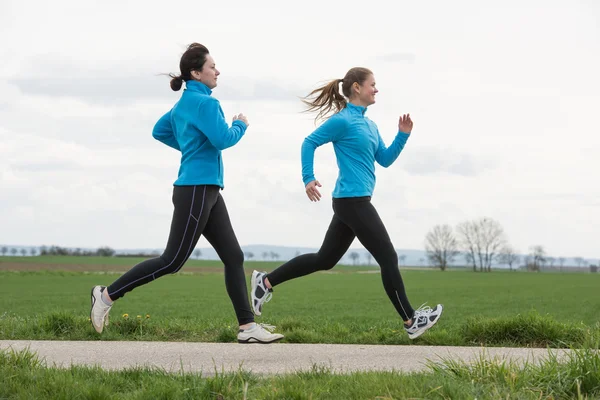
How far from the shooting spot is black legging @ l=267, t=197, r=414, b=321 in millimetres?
5902

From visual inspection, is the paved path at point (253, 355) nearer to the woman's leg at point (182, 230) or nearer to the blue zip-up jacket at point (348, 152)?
the woman's leg at point (182, 230)

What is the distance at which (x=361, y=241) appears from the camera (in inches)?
237

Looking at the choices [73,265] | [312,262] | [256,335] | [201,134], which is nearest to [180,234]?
[201,134]

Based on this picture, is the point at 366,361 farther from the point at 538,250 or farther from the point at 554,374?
the point at 538,250

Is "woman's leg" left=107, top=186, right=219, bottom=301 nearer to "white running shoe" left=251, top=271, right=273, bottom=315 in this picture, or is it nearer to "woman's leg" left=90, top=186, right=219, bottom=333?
"woman's leg" left=90, top=186, right=219, bottom=333

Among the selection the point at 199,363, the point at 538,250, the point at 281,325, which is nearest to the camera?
the point at 199,363

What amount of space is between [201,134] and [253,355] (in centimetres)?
181

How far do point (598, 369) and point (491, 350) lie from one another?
5.85 feet

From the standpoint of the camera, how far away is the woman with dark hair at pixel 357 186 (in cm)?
→ 591

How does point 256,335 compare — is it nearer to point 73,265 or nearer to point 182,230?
point 182,230

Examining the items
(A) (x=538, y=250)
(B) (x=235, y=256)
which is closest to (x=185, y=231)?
(B) (x=235, y=256)

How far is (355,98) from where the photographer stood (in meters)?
6.25

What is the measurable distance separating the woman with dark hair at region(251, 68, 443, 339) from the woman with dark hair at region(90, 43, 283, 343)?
2.40 feet

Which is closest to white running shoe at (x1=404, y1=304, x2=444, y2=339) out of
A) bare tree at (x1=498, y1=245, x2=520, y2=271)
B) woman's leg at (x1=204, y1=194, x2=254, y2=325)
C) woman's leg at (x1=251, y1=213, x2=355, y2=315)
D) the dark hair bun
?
woman's leg at (x1=251, y1=213, x2=355, y2=315)
